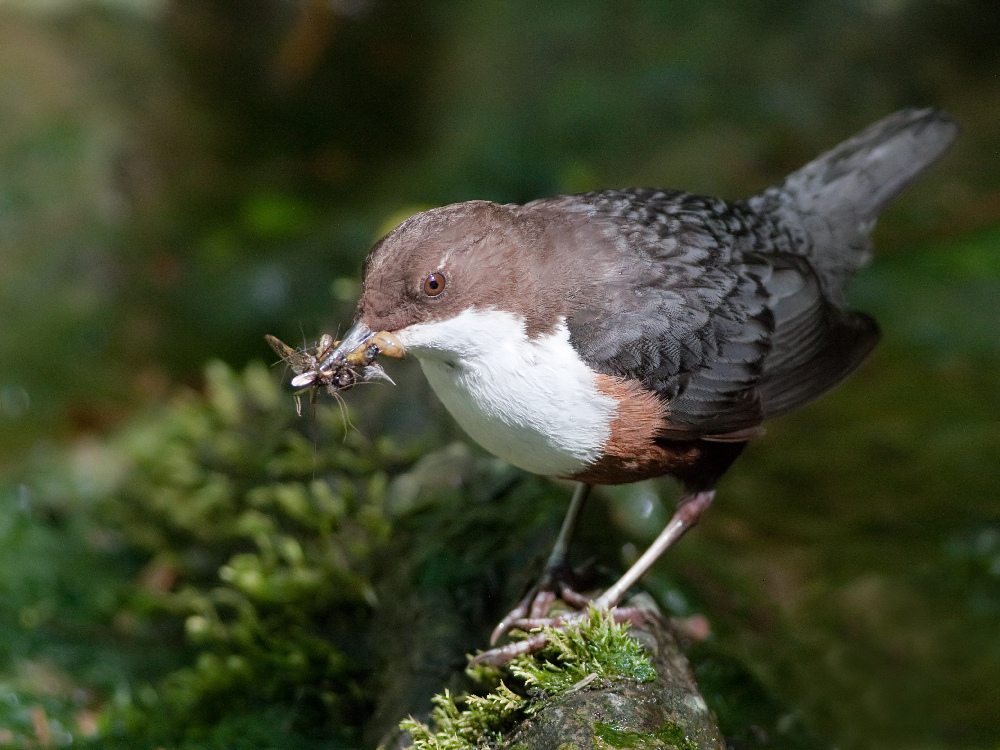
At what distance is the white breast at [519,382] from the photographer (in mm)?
2545

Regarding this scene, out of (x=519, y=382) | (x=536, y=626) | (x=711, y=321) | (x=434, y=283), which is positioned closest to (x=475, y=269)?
(x=434, y=283)

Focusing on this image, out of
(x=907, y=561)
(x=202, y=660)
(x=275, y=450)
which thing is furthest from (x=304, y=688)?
(x=907, y=561)

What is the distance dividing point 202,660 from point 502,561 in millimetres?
1225

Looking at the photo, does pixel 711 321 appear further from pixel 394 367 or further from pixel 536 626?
pixel 394 367

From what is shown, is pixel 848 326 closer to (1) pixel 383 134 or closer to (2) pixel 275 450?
(2) pixel 275 450

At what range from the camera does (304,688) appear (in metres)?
3.39

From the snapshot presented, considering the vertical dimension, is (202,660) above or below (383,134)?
below

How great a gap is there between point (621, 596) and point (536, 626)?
319 millimetres

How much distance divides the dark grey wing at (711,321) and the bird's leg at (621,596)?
11.5 inches

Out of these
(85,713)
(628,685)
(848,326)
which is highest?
(848,326)

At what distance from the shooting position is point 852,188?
3539 millimetres

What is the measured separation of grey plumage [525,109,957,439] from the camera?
274cm

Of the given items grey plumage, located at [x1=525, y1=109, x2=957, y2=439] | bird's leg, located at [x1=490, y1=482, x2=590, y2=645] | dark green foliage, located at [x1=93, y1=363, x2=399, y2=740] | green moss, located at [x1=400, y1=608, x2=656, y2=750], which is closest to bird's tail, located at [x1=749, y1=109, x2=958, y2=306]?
grey plumage, located at [x1=525, y1=109, x2=957, y2=439]

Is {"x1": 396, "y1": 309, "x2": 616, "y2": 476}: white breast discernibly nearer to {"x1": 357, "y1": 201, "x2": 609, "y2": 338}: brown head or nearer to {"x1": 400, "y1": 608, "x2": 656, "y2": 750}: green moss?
{"x1": 357, "y1": 201, "x2": 609, "y2": 338}: brown head
